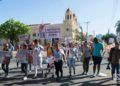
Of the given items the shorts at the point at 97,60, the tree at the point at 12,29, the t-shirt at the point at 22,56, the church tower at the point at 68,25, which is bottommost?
the shorts at the point at 97,60

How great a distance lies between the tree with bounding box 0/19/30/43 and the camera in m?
92.8

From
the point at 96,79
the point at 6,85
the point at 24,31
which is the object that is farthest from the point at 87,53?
the point at 24,31

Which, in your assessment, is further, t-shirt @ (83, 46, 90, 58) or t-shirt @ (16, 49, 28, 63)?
t-shirt @ (83, 46, 90, 58)

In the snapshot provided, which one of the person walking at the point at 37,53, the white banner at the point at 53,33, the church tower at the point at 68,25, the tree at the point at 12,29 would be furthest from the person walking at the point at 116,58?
the church tower at the point at 68,25

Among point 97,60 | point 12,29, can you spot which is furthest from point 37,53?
point 12,29

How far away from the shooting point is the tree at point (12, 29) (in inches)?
3652

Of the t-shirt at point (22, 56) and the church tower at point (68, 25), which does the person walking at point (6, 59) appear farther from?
the church tower at point (68, 25)

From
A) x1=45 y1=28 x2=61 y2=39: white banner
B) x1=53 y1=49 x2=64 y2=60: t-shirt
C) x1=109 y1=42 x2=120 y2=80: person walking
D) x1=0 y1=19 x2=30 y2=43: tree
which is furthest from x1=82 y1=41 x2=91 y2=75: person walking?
x1=0 y1=19 x2=30 y2=43: tree

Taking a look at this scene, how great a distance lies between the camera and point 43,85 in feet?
44.2

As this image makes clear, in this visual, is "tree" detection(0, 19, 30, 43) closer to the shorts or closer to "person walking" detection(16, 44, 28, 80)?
"person walking" detection(16, 44, 28, 80)

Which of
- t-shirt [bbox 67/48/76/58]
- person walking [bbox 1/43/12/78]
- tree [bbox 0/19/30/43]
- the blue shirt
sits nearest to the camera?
the blue shirt

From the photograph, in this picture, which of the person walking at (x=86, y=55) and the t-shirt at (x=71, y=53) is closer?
the t-shirt at (x=71, y=53)

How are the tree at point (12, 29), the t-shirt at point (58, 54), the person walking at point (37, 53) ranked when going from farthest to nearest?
the tree at point (12, 29) < the person walking at point (37, 53) < the t-shirt at point (58, 54)

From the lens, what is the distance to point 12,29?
306 ft
